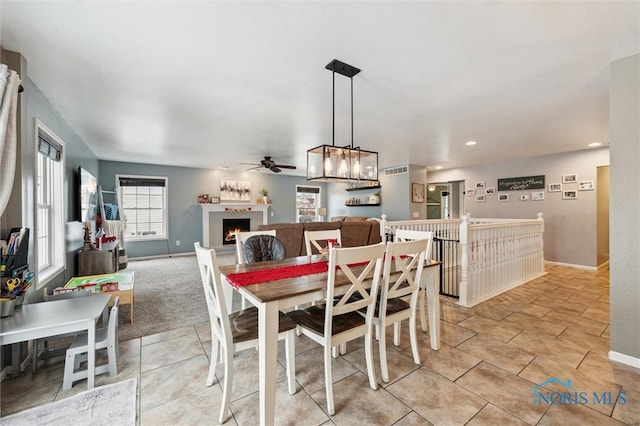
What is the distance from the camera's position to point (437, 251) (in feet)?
13.9

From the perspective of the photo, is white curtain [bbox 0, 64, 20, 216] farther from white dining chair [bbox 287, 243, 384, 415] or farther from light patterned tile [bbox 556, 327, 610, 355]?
light patterned tile [bbox 556, 327, 610, 355]

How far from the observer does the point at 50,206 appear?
3156 millimetres

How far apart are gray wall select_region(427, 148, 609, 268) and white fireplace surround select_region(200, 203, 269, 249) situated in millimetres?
6335

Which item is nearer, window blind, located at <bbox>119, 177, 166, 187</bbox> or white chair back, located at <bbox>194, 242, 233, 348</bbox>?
white chair back, located at <bbox>194, 242, 233, 348</bbox>

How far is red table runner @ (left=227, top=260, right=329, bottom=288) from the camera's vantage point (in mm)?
1845

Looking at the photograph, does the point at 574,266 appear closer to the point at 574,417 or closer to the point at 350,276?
the point at 574,417

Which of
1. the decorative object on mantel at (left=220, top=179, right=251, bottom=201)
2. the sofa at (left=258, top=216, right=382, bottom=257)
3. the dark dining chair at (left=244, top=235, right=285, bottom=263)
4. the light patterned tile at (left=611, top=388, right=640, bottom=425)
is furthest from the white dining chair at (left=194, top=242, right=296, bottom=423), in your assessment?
the decorative object on mantel at (left=220, top=179, right=251, bottom=201)

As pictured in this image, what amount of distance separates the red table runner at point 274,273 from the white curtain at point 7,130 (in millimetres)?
1502

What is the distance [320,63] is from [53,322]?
8.44 feet

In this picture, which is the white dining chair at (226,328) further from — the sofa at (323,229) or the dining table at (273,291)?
the sofa at (323,229)

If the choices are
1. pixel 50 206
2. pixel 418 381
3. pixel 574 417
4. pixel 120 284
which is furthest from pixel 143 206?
pixel 574 417

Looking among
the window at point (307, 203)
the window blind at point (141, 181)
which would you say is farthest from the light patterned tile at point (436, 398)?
the window at point (307, 203)

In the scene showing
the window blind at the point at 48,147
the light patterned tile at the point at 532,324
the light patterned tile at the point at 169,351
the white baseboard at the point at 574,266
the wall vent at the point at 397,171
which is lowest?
the light patterned tile at the point at 169,351

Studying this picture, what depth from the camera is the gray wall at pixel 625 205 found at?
202cm
